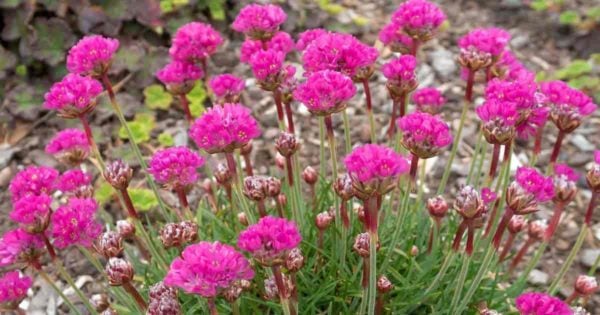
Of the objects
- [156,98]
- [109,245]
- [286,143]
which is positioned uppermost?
[286,143]

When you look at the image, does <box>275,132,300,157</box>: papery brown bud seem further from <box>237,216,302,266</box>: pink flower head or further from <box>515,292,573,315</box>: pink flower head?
<box>515,292,573,315</box>: pink flower head

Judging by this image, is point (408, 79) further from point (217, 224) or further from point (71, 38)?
point (71, 38)

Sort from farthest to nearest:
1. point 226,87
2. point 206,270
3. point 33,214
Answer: point 226,87
point 33,214
point 206,270

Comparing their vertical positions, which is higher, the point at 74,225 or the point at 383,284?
the point at 74,225

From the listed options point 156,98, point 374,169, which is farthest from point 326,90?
point 156,98

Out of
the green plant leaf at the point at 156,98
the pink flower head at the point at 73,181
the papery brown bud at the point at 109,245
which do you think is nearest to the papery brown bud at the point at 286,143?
the papery brown bud at the point at 109,245

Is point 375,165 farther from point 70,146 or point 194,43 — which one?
point 70,146

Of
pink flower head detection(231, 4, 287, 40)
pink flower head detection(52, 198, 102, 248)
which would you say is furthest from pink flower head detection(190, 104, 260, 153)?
pink flower head detection(231, 4, 287, 40)
